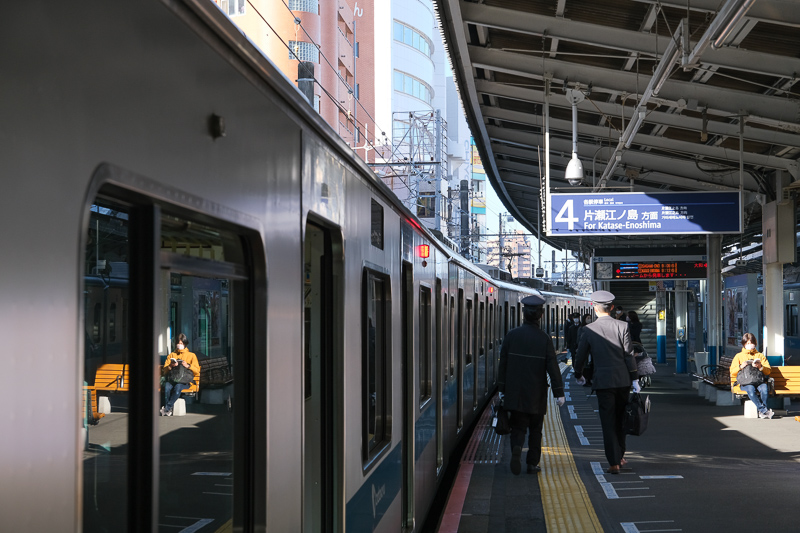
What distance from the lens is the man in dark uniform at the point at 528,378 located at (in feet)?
26.4

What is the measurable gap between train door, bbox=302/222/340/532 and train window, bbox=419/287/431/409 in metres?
2.94

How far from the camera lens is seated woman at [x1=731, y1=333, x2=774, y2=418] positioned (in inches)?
498

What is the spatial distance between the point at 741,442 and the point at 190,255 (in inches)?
390

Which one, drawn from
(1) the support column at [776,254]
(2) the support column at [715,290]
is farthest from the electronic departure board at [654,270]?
(1) the support column at [776,254]

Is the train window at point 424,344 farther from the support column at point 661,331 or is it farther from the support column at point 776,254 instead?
the support column at point 661,331

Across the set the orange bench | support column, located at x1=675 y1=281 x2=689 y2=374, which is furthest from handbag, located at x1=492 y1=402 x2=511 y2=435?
support column, located at x1=675 y1=281 x2=689 y2=374

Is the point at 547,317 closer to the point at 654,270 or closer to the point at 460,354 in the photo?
the point at 654,270

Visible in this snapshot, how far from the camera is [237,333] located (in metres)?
2.21

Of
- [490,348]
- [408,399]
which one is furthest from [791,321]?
[408,399]

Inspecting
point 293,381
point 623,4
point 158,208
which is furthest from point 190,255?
point 623,4

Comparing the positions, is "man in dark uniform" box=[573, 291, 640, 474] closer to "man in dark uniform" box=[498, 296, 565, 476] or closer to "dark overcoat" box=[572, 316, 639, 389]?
"dark overcoat" box=[572, 316, 639, 389]

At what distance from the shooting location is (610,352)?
7.92 metres

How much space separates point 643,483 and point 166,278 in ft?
22.6

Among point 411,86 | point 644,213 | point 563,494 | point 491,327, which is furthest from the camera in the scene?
point 411,86
